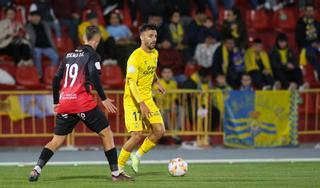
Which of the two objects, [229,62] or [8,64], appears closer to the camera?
[8,64]

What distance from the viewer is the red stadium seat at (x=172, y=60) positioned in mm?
21141

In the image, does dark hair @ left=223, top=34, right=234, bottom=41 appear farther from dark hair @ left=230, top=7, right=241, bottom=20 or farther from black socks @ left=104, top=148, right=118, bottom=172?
black socks @ left=104, top=148, right=118, bottom=172

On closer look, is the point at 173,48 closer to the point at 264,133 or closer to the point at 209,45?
the point at 209,45

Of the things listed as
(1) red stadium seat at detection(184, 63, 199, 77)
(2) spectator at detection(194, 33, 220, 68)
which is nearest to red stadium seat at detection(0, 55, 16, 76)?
(1) red stadium seat at detection(184, 63, 199, 77)

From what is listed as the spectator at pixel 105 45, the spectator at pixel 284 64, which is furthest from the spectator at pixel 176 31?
the spectator at pixel 284 64

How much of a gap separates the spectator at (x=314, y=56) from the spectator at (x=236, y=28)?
1.68m

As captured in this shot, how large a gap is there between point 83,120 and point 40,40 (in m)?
9.58

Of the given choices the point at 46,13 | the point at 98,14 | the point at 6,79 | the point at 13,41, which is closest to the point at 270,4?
the point at 98,14

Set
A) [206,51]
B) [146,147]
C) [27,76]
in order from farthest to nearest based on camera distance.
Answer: [206,51] < [27,76] < [146,147]

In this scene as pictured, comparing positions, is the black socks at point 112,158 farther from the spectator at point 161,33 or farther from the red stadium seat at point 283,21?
the red stadium seat at point 283,21

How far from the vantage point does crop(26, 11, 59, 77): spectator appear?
69.9 feet

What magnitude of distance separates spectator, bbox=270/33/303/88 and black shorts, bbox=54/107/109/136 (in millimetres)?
9603

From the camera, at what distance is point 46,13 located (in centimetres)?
2212

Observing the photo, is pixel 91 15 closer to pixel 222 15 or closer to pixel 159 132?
pixel 222 15
